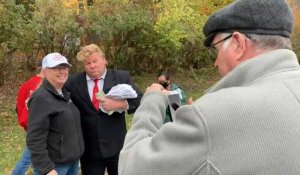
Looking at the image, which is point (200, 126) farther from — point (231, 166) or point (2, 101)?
point (2, 101)

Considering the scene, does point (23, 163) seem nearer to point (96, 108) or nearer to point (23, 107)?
point (23, 107)

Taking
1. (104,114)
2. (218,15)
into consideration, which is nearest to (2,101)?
(104,114)

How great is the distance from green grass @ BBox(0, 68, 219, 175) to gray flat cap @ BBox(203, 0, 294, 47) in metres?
5.56

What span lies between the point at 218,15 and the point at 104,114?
293cm

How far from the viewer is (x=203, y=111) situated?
1.30 meters

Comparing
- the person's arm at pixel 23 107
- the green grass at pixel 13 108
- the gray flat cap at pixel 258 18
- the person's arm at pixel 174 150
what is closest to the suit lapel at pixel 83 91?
the person's arm at pixel 23 107

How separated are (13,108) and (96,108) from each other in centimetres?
796

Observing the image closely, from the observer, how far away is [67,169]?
427cm

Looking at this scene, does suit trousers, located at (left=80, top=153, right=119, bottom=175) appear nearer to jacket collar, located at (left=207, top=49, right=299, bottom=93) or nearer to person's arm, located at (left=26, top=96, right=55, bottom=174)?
person's arm, located at (left=26, top=96, right=55, bottom=174)

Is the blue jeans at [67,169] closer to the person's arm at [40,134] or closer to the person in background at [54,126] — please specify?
the person in background at [54,126]

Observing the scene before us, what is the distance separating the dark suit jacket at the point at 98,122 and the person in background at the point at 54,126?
0.16m

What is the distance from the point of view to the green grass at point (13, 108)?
756cm

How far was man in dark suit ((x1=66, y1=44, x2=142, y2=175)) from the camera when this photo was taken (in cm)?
438

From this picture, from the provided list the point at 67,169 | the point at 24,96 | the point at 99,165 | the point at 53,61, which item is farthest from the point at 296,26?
the point at 67,169
